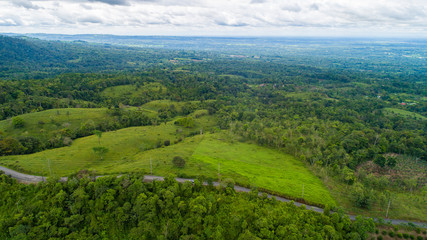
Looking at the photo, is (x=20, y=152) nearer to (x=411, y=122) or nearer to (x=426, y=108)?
(x=411, y=122)

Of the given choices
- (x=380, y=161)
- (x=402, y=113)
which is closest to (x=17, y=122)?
(x=380, y=161)

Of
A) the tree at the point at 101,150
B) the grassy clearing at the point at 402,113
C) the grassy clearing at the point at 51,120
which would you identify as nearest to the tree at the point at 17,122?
the grassy clearing at the point at 51,120

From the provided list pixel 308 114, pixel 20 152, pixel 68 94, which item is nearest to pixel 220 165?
pixel 20 152

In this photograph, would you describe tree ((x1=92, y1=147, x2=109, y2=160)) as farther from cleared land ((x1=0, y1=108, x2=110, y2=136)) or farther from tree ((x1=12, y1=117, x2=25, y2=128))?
tree ((x1=12, y1=117, x2=25, y2=128))

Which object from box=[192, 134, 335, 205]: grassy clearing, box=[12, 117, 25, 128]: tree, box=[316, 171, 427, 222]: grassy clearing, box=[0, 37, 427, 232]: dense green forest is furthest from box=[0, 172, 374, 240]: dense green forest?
box=[12, 117, 25, 128]: tree

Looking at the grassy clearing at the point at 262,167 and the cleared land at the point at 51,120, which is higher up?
the cleared land at the point at 51,120

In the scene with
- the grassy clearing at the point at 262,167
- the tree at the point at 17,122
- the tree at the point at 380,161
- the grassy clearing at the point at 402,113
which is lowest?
the grassy clearing at the point at 262,167

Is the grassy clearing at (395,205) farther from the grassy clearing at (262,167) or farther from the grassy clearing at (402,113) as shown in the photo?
the grassy clearing at (402,113)
